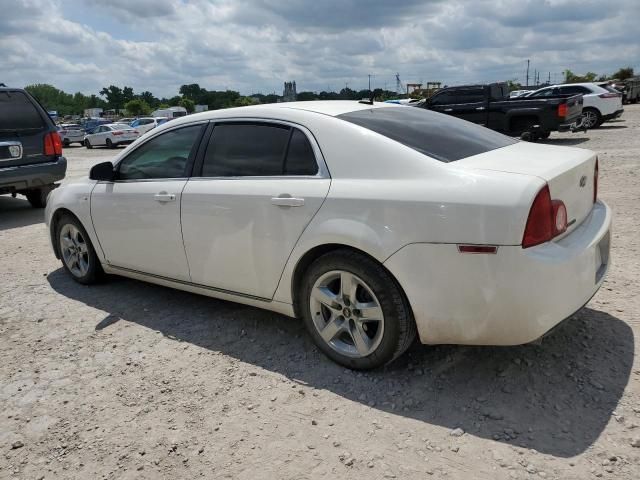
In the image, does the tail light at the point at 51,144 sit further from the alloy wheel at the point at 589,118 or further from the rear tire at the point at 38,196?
the alloy wheel at the point at 589,118

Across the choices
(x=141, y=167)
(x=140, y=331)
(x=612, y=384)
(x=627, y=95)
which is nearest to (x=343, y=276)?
(x=612, y=384)

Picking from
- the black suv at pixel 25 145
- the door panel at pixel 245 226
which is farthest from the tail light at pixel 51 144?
the door panel at pixel 245 226

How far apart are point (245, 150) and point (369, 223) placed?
1.20 m

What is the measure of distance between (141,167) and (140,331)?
4.37ft

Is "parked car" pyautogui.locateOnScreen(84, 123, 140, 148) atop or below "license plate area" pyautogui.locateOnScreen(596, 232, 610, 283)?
atop

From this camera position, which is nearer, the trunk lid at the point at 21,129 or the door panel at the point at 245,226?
the door panel at the point at 245,226

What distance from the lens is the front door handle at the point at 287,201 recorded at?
321 cm

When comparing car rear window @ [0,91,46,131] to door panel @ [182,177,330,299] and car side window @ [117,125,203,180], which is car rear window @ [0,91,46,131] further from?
door panel @ [182,177,330,299]

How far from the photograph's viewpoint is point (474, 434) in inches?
103

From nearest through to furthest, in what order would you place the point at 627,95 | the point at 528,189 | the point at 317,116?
the point at 528,189 → the point at 317,116 → the point at 627,95

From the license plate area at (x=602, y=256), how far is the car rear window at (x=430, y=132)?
2.83 ft

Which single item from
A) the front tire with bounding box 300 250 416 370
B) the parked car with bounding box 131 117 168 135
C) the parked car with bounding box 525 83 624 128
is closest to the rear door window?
the front tire with bounding box 300 250 416 370

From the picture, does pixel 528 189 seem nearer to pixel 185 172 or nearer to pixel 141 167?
pixel 185 172

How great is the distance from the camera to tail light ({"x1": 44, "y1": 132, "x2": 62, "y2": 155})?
8773mm
